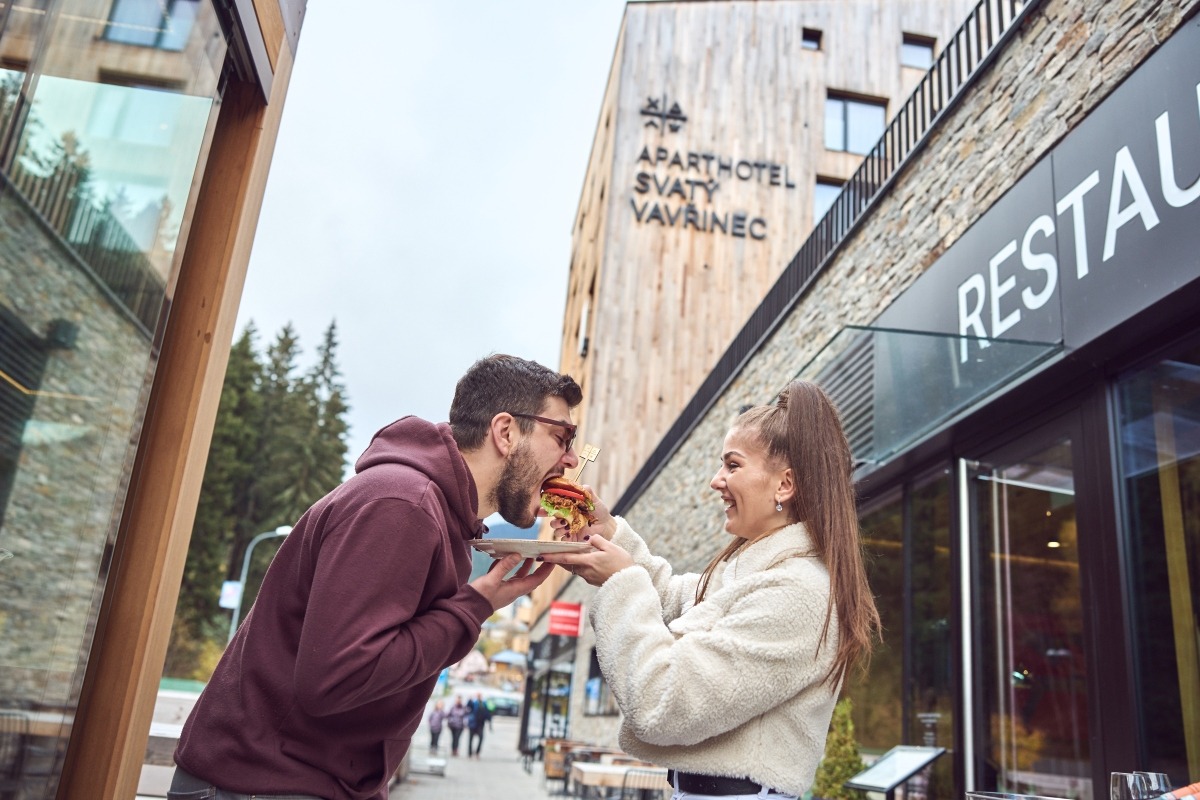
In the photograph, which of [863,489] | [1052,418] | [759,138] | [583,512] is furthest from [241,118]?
[759,138]

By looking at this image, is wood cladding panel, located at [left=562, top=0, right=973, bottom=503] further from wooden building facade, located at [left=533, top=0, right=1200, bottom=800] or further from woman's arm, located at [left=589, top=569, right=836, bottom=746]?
woman's arm, located at [left=589, top=569, right=836, bottom=746]

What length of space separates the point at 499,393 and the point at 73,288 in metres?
1.05

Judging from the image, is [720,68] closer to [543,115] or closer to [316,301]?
[543,115]

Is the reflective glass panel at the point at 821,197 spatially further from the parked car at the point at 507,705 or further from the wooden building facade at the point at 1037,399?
the parked car at the point at 507,705

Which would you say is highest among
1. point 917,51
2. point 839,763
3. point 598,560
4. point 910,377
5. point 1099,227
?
point 917,51

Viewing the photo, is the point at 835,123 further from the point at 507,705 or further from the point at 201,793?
the point at 507,705

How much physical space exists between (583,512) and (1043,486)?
4.01 metres

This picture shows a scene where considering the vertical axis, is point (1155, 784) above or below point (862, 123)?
below

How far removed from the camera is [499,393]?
256 cm

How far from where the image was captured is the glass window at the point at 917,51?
25.9 meters

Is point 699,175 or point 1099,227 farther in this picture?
point 699,175

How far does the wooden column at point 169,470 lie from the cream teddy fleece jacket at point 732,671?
4.10ft

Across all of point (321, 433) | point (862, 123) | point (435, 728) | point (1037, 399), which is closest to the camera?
point (1037, 399)

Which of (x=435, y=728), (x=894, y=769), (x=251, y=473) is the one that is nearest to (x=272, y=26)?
(x=894, y=769)
